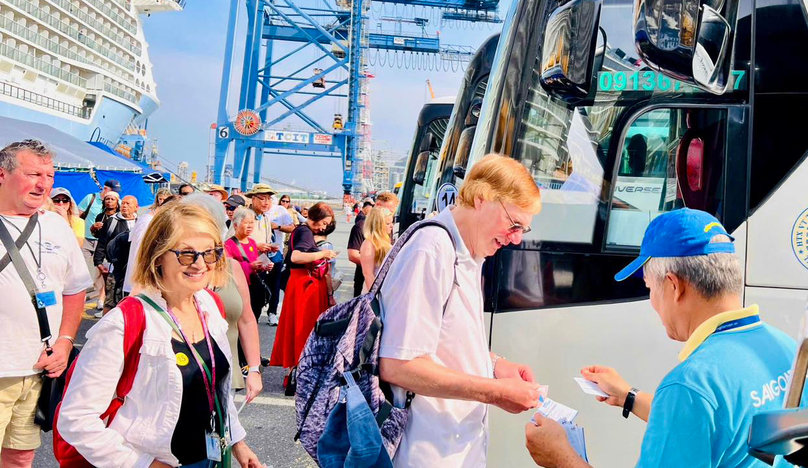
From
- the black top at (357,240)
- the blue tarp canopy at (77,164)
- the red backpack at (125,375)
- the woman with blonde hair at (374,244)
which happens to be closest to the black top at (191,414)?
the red backpack at (125,375)

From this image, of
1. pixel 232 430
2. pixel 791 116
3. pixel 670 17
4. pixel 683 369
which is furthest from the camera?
pixel 791 116

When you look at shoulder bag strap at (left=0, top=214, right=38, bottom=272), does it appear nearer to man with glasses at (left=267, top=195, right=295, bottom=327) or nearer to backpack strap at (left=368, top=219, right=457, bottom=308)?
backpack strap at (left=368, top=219, right=457, bottom=308)

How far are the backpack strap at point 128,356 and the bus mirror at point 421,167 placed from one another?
5541 mm

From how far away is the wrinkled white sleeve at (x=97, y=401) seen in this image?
161 centimetres

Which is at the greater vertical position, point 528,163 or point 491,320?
point 528,163

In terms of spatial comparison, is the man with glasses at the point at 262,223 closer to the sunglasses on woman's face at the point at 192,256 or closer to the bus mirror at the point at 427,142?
the bus mirror at the point at 427,142

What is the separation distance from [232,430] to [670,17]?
1913 mm

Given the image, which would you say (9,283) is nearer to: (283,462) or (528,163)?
(283,462)

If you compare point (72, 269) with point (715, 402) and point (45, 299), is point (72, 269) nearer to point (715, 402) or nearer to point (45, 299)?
point (45, 299)

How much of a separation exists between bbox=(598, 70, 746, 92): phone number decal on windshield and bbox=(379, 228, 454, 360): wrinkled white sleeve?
1.23 metres

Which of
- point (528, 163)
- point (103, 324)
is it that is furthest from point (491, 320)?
point (103, 324)

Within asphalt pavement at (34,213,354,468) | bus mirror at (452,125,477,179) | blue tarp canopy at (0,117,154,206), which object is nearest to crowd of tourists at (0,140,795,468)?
asphalt pavement at (34,213,354,468)

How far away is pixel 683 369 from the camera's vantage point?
3.81 ft

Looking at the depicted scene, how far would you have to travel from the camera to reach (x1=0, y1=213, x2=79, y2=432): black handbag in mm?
2584
